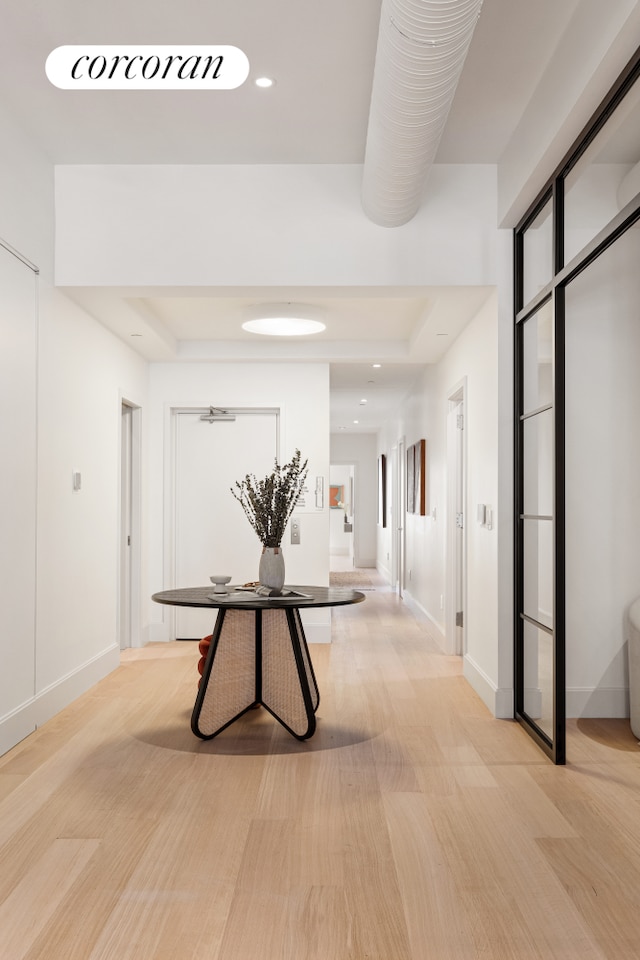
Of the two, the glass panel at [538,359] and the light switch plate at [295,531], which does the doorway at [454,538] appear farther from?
the glass panel at [538,359]

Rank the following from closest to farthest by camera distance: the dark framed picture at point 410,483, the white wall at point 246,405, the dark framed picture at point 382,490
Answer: the white wall at point 246,405
the dark framed picture at point 410,483
the dark framed picture at point 382,490

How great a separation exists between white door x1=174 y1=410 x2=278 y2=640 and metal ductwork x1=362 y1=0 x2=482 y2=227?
322 centimetres

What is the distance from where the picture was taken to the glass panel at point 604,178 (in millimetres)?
2705

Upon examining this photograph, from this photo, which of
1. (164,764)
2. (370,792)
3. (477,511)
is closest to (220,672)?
(164,764)

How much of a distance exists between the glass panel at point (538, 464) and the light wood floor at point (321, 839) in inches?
45.1

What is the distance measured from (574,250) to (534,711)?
2.18 m

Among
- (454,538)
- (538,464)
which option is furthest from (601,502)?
(454,538)

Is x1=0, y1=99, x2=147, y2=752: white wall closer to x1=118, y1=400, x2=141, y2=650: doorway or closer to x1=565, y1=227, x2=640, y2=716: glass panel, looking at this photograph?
x1=118, y1=400, x2=141, y2=650: doorway

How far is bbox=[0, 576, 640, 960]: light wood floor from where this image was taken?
2.10 m

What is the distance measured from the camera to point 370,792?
3166mm

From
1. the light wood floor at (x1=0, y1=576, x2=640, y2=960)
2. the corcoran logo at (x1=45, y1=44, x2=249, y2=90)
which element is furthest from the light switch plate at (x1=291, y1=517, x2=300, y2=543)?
the corcoran logo at (x1=45, y1=44, x2=249, y2=90)

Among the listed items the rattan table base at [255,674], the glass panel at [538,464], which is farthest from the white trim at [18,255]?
the glass panel at [538,464]

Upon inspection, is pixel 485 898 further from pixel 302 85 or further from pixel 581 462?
pixel 302 85

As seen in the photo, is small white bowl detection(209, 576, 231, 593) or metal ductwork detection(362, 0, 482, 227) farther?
small white bowl detection(209, 576, 231, 593)
